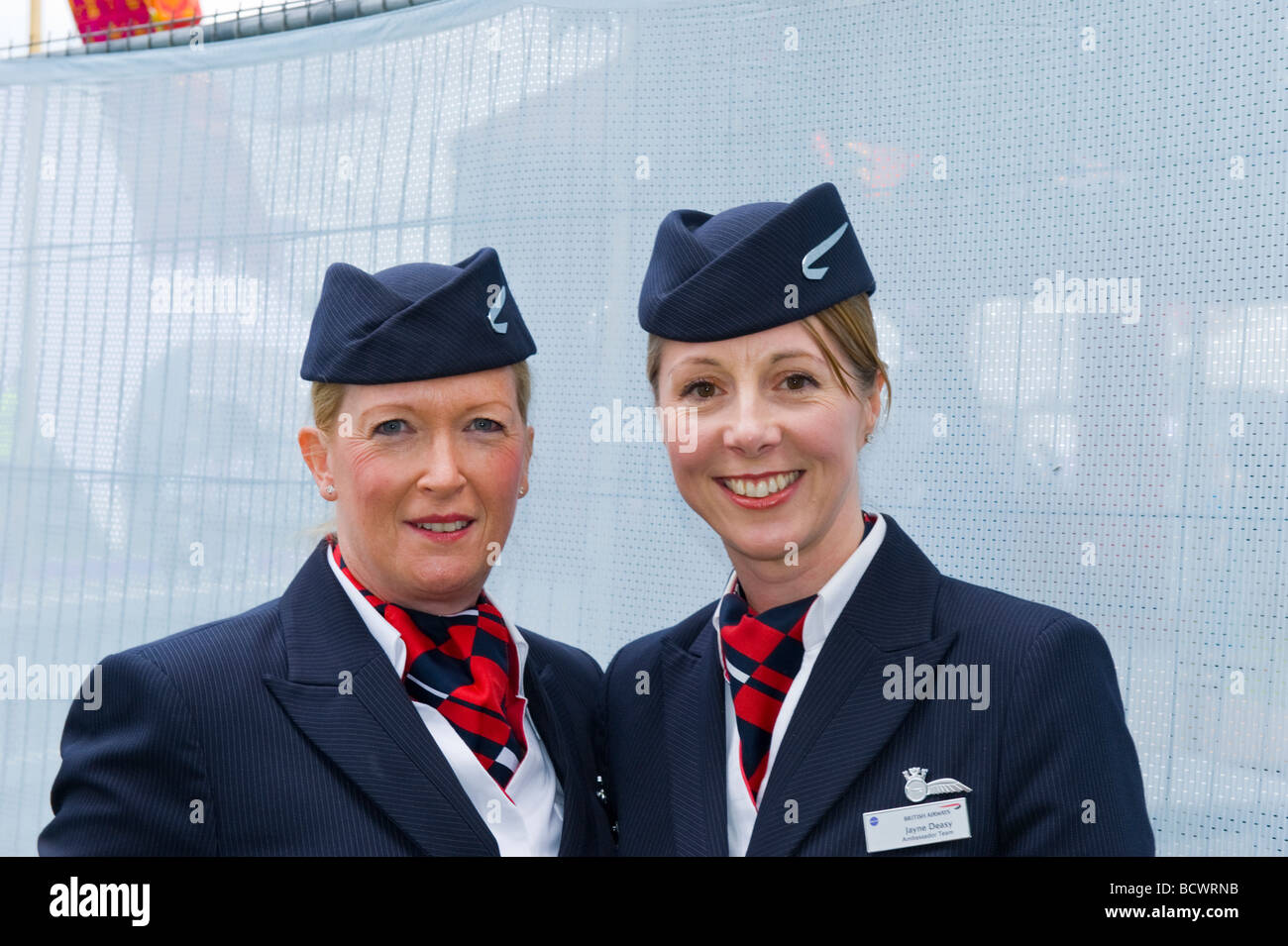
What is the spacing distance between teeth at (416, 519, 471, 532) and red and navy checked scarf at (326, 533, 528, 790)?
4.5 inches

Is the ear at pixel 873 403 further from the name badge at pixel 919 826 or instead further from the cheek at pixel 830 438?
the name badge at pixel 919 826

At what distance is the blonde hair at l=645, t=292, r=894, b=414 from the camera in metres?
1.38

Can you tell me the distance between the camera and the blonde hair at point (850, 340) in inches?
54.4

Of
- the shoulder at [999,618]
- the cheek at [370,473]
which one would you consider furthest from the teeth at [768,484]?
the cheek at [370,473]

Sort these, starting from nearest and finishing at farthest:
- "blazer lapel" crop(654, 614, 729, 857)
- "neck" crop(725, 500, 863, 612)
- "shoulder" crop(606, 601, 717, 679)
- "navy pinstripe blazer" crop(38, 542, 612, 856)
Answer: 1. "navy pinstripe blazer" crop(38, 542, 612, 856)
2. "blazer lapel" crop(654, 614, 729, 857)
3. "neck" crop(725, 500, 863, 612)
4. "shoulder" crop(606, 601, 717, 679)

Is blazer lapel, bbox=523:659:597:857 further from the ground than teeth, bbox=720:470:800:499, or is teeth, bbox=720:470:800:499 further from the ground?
teeth, bbox=720:470:800:499

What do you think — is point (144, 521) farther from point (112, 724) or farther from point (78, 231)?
point (112, 724)

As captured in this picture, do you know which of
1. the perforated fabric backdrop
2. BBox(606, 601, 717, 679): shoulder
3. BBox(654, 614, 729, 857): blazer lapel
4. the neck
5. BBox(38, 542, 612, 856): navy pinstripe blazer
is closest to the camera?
BBox(38, 542, 612, 856): navy pinstripe blazer

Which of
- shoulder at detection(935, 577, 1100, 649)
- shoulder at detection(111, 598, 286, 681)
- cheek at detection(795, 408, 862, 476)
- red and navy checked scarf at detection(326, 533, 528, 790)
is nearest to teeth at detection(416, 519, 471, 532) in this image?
red and navy checked scarf at detection(326, 533, 528, 790)

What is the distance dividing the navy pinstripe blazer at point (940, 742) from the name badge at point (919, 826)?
0.01 meters

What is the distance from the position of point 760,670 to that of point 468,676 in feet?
1.26

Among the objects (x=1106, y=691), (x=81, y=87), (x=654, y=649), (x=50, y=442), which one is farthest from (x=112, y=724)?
(x=81, y=87)

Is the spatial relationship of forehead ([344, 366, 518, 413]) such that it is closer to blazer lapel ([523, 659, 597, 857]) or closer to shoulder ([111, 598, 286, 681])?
shoulder ([111, 598, 286, 681])

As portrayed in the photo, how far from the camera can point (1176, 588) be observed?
205 cm
